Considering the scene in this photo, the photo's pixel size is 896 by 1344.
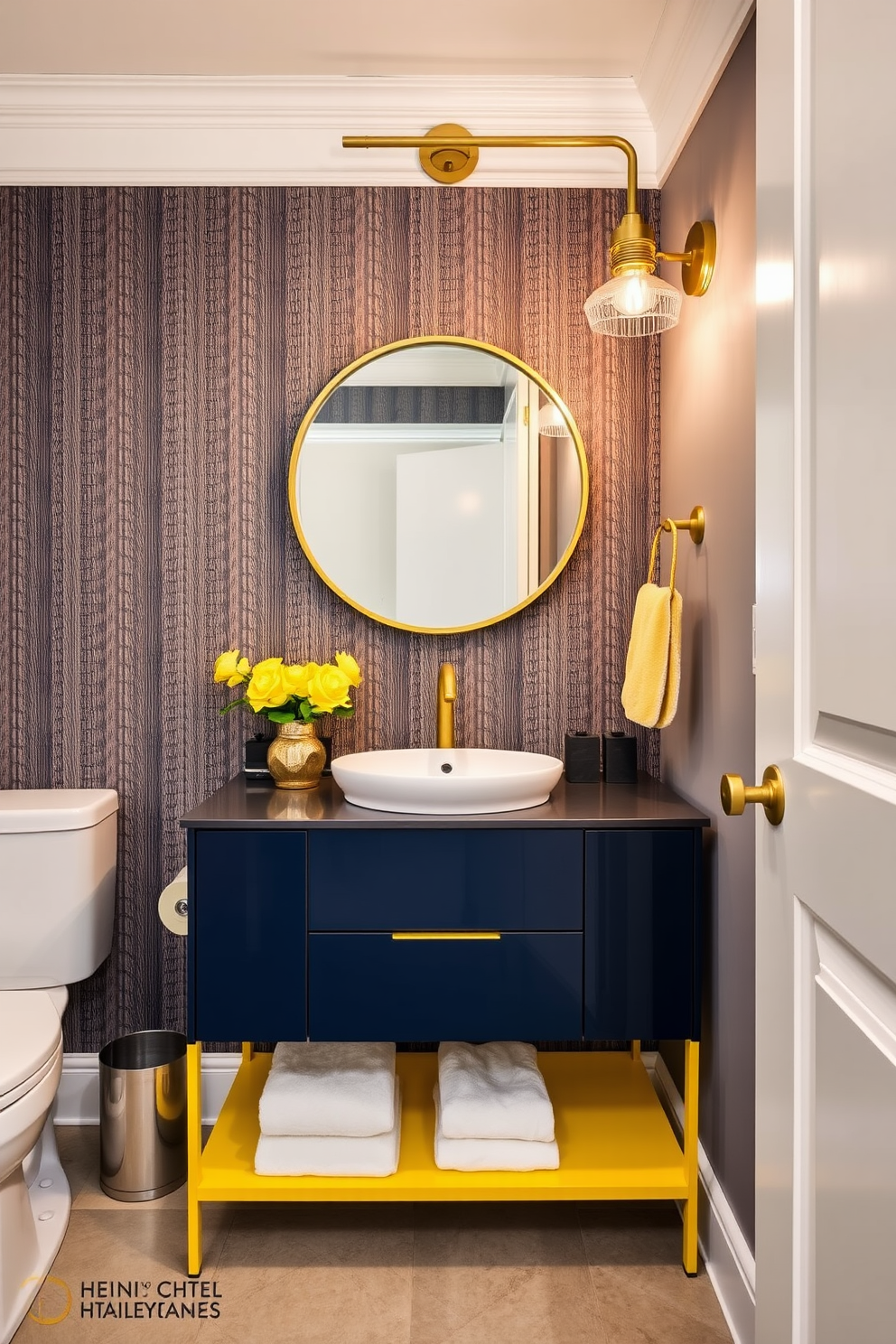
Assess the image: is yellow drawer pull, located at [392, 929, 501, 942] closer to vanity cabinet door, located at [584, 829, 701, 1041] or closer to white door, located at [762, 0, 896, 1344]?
vanity cabinet door, located at [584, 829, 701, 1041]

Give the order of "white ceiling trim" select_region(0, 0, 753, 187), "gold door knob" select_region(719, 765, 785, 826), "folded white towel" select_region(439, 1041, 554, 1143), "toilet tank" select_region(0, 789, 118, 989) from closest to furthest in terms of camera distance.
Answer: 1. "gold door knob" select_region(719, 765, 785, 826)
2. "folded white towel" select_region(439, 1041, 554, 1143)
3. "toilet tank" select_region(0, 789, 118, 989)
4. "white ceiling trim" select_region(0, 0, 753, 187)

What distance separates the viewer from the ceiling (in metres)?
1.79

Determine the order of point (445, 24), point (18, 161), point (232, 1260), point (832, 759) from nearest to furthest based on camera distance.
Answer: point (832, 759) → point (232, 1260) → point (445, 24) → point (18, 161)

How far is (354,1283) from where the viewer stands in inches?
65.3

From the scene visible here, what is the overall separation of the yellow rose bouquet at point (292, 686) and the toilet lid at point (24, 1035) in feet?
2.22

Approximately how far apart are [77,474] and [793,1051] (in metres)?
1.92

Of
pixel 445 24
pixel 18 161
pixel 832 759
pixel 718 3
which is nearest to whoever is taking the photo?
pixel 832 759

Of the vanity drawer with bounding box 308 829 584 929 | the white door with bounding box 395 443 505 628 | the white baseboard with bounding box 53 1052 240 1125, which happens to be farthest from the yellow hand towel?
the white baseboard with bounding box 53 1052 240 1125

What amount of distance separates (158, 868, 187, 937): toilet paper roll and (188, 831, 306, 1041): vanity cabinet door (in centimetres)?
29

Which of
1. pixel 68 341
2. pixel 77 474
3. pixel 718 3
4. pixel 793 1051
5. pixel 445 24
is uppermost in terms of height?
pixel 445 24

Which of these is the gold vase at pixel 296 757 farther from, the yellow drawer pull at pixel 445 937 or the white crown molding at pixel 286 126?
the white crown molding at pixel 286 126

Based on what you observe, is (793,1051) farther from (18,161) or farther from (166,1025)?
(18,161)

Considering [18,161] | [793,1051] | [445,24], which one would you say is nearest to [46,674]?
[18,161]

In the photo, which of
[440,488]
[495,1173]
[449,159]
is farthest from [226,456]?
[495,1173]
